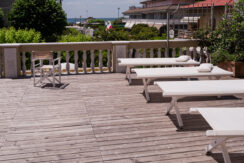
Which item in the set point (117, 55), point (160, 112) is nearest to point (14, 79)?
point (117, 55)

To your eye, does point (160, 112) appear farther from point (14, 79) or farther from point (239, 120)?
point (14, 79)

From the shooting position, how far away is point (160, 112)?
17.0ft

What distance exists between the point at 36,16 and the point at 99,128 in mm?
16663

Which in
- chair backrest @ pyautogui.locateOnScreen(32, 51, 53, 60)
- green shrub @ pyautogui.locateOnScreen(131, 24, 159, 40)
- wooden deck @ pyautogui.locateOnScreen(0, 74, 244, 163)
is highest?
green shrub @ pyautogui.locateOnScreen(131, 24, 159, 40)

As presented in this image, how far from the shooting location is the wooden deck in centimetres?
357

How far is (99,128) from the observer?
14.5ft

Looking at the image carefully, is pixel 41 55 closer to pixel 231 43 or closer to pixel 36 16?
pixel 231 43

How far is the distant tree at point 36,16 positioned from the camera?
19.6m

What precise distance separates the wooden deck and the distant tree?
546 inches

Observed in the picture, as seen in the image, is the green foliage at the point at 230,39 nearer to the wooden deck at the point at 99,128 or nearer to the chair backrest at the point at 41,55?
the wooden deck at the point at 99,128

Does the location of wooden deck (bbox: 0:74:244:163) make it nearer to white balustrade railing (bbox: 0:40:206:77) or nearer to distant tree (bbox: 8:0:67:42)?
white balustrade railing (bbox: 0:40:206:77)

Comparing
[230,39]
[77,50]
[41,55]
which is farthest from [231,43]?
[41,55]

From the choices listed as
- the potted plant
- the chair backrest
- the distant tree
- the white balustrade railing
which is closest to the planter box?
the potted plant

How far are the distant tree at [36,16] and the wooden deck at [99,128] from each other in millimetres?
13870
